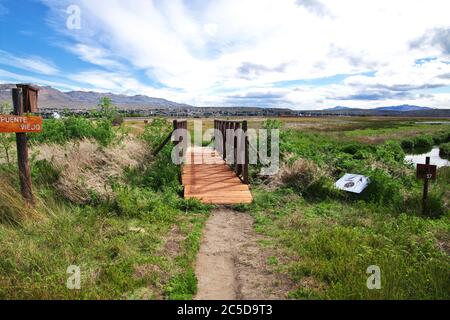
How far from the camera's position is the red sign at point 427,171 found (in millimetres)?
7012

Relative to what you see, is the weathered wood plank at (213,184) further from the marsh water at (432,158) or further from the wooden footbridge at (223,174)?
the marsh water at (432,158)

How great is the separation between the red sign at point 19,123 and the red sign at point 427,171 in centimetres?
770

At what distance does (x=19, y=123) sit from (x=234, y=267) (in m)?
4.52

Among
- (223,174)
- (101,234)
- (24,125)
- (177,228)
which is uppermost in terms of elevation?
(24,125)

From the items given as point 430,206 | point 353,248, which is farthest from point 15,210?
point 430,206

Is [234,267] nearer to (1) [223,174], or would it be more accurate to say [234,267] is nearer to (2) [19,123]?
(2) [19,123]

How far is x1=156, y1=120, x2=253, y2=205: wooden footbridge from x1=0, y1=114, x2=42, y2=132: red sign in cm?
349

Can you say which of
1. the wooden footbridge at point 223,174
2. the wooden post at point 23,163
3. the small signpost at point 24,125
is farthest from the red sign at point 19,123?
the wooden footbridge at point 223,174

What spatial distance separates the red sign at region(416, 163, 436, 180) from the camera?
7.01 meters

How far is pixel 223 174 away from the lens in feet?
35.3

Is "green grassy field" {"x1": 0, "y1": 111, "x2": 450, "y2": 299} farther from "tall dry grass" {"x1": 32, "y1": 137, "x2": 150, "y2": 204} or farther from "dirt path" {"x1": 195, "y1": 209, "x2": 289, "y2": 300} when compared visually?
"dirt path" {"x1": 195, "y1": 209, "x2": 289, "y2": 300}

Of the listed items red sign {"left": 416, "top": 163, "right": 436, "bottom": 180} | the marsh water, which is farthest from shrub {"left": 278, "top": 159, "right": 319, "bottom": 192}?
the marsh water

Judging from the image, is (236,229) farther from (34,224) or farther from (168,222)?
(34,224)
